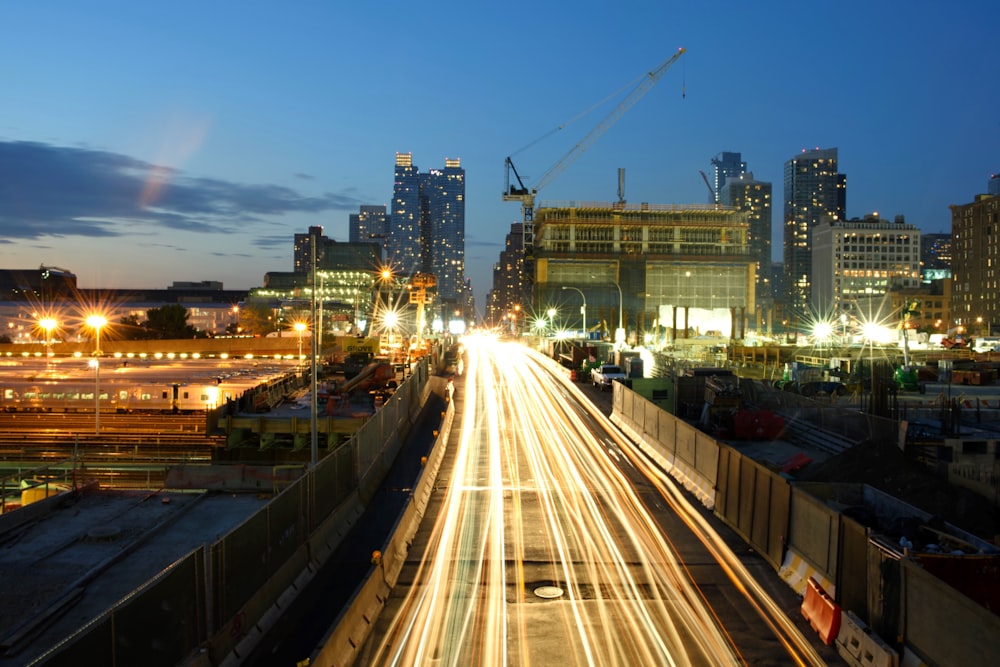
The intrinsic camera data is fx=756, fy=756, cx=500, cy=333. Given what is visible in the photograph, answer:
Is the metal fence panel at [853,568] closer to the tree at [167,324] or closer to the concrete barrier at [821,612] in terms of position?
the concrete barrier at [821,612]

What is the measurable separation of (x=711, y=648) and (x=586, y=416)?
27854mm

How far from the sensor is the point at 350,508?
19.4 metres

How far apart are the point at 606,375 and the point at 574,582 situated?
37.6 metres

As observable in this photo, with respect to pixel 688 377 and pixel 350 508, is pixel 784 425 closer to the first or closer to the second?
pixel 688 377

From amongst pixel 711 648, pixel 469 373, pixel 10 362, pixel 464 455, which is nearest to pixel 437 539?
pixel 711 648

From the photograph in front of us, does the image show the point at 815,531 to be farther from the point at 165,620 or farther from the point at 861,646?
the point at 165,620

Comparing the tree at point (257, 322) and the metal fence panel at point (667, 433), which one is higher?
the tree at point (257, 322)

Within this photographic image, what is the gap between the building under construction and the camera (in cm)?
14550

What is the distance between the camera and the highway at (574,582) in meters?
11.4

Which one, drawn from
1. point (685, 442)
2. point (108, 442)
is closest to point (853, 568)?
point (685, 442)

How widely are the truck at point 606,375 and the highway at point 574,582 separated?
2462 centimetres

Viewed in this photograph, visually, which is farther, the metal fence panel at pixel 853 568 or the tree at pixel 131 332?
the tree at pixel 131 332

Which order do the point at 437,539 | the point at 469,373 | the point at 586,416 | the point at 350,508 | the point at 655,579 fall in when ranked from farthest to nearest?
the point at 469,373 < the point at 586,416 < the point at 350,508 < the point at 437,539 < the point at 655,579

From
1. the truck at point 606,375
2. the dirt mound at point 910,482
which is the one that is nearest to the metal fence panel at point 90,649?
the dirt mound at point 910,482
